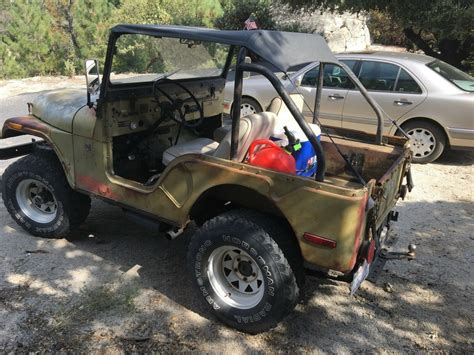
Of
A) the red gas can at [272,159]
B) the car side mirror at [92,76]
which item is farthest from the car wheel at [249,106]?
the red gas can at [272,159]

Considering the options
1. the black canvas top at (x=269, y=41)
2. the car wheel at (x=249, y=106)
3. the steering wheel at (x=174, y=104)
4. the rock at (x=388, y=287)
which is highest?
the black canvas top at (x=269, y=41)

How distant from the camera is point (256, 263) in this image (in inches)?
116

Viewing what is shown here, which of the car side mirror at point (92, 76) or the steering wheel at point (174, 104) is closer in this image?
the car side mirror at point (92, 76)

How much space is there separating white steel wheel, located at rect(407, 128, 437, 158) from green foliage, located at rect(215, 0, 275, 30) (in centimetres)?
1093

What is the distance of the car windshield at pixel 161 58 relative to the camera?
357 cm

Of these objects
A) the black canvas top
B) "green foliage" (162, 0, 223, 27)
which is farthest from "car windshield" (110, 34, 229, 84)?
"green foliage" (162, 0, 223, 27)

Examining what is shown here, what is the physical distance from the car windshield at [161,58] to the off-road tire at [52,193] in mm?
1122

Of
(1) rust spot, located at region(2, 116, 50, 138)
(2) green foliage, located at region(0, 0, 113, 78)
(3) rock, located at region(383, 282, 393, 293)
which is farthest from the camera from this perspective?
(2) green foliage, located at region(0, 0, 113, 78)

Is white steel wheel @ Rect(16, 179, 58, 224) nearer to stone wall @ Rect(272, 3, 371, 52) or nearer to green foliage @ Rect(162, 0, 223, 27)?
green foliage @ Rect(162, 0, 223, 27)

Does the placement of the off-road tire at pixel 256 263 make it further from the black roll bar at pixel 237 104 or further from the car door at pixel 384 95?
the car door at pixel 384 95

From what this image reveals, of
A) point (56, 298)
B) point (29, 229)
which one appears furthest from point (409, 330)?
point (29, 229)

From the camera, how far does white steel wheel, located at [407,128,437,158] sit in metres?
6.70

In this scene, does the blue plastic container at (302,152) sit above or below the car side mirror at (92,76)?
below

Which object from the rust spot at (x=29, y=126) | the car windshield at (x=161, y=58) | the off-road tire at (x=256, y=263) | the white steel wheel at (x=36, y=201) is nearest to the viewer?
the off-road tire at (x=256, y=263)
